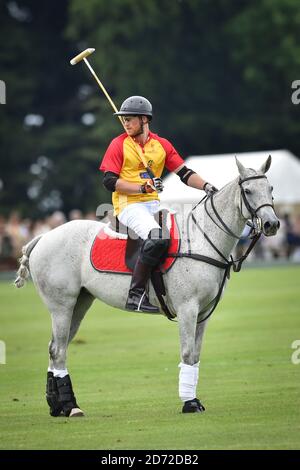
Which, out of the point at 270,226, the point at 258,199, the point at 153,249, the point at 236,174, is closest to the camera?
the point at 270,226

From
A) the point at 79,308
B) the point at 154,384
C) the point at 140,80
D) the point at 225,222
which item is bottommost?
the point at 154,384

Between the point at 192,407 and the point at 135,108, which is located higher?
the point at 135,108

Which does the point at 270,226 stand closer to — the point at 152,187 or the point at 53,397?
the point at 152,187

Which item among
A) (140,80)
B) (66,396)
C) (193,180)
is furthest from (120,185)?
(140,80)

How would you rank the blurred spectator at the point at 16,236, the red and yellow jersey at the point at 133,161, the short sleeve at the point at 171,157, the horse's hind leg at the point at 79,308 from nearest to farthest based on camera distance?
the red and yellow jersey at the point at 133,161
the short sleeve at the point at 171,157
the horse's hind leg at the point at 79,308
the blurred spectator at the point at 16,236

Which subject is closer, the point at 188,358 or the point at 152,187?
the point at 188,358

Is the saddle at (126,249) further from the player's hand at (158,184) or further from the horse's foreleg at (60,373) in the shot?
the horse's foreleg at (60,373)

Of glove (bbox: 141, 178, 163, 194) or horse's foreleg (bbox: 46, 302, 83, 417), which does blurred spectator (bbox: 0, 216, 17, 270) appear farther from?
glove (bbox: 141, 178, 163, 194)

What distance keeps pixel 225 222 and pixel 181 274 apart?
2.12ft

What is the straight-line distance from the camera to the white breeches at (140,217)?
10416mm

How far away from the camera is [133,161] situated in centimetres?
1051

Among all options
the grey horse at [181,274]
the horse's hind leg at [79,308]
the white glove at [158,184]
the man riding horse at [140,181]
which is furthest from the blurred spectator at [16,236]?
the white glove at [158,184]

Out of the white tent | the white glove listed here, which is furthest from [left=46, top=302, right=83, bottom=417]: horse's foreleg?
the white tent

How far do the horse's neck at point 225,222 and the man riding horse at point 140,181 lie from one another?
23 centimetres
